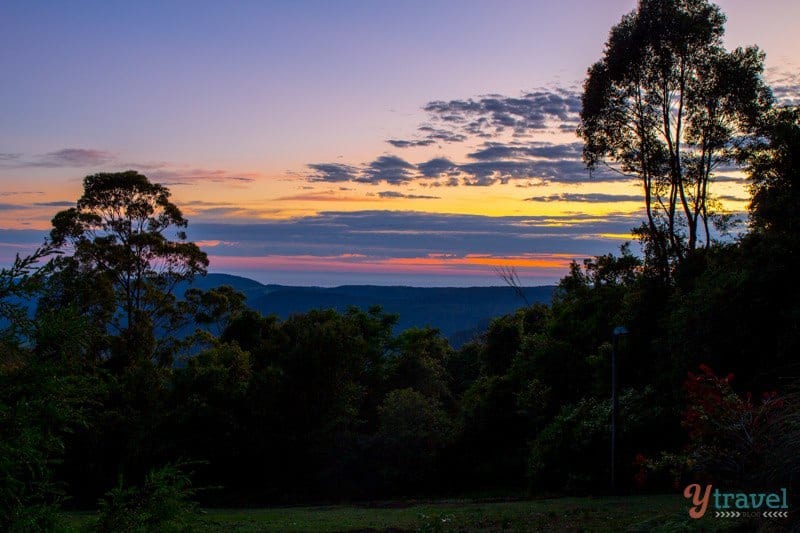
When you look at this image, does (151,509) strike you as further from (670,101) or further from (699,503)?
(670,101)

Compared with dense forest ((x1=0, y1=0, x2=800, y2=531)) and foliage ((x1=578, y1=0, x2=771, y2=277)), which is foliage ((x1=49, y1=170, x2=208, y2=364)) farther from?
foliage ((x1=578, y1=0, x2=771, y2=277))

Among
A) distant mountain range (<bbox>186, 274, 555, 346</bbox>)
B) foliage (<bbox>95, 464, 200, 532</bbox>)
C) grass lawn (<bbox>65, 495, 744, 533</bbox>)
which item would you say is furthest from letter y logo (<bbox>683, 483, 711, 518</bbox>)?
distant mountain range (<bbox>186, 274, 555, 346</bbox>)

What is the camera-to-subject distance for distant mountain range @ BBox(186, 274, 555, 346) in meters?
151

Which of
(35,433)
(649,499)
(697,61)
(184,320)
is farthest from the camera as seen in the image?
(184,320)

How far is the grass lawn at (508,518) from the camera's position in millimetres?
14656

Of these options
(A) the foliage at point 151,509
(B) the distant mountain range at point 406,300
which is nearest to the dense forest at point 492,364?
(A) the foliage at point 151,509

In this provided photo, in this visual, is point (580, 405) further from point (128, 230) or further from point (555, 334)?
point (128, 230)

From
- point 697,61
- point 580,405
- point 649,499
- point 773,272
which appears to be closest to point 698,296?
point 773,272

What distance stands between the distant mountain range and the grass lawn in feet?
404

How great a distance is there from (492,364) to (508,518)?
23987mm

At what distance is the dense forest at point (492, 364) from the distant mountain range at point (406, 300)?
105m

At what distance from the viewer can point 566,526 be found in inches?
610

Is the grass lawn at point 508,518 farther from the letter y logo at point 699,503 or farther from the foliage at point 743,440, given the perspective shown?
the foliage at point 743,440

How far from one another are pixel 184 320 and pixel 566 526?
3026 cm
